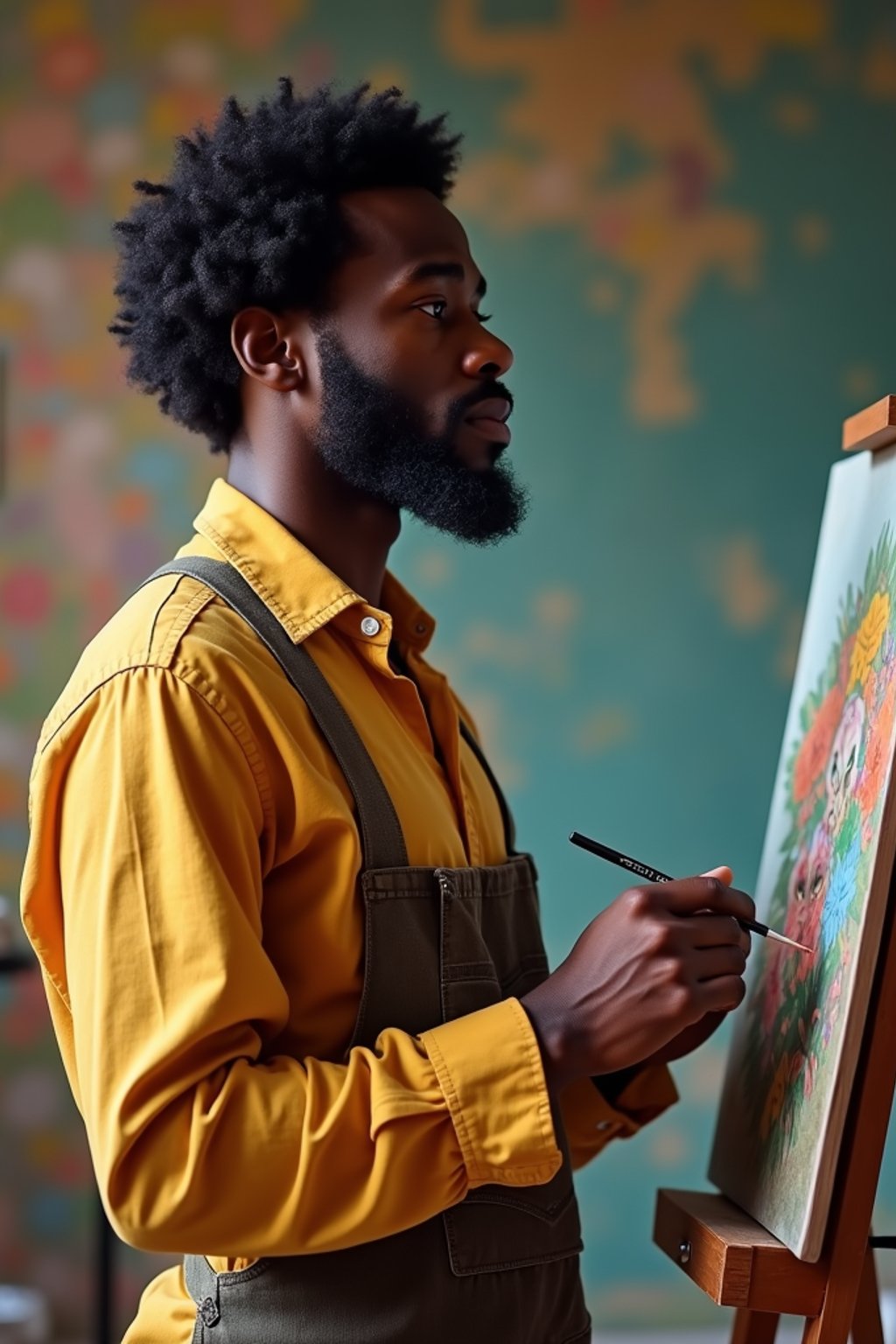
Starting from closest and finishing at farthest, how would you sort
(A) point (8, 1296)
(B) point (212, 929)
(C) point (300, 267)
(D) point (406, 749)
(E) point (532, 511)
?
(B) point (212, 929) → (D) point (406, 749) → (C) point (300, 267) → (A) point (8, 1296) → (E) point (532, 511)

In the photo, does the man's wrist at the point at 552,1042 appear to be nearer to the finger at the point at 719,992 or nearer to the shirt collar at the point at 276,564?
the finger at the point at 719,992

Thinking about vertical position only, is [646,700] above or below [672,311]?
below

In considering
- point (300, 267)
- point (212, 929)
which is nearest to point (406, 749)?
point (212, 929)

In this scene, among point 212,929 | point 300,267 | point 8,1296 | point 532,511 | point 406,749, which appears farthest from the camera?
point 532,511

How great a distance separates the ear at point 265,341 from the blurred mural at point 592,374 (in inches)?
56.6

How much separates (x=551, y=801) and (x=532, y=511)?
22.0 inches

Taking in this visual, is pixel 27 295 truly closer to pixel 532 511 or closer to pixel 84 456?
pixel 84 456

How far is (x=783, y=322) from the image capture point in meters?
2.87

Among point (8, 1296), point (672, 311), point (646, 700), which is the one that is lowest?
point (8, 1296)

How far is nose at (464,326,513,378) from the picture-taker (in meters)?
1.31

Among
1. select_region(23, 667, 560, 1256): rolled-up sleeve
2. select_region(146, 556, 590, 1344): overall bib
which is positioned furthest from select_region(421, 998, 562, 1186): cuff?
select_region(146, 556, 590, 1344): overall bib

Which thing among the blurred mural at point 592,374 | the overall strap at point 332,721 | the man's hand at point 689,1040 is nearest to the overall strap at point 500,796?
the man's hand at point 689,1040

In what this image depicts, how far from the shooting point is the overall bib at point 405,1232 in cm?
106

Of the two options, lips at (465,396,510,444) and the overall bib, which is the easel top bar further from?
the overall bib
